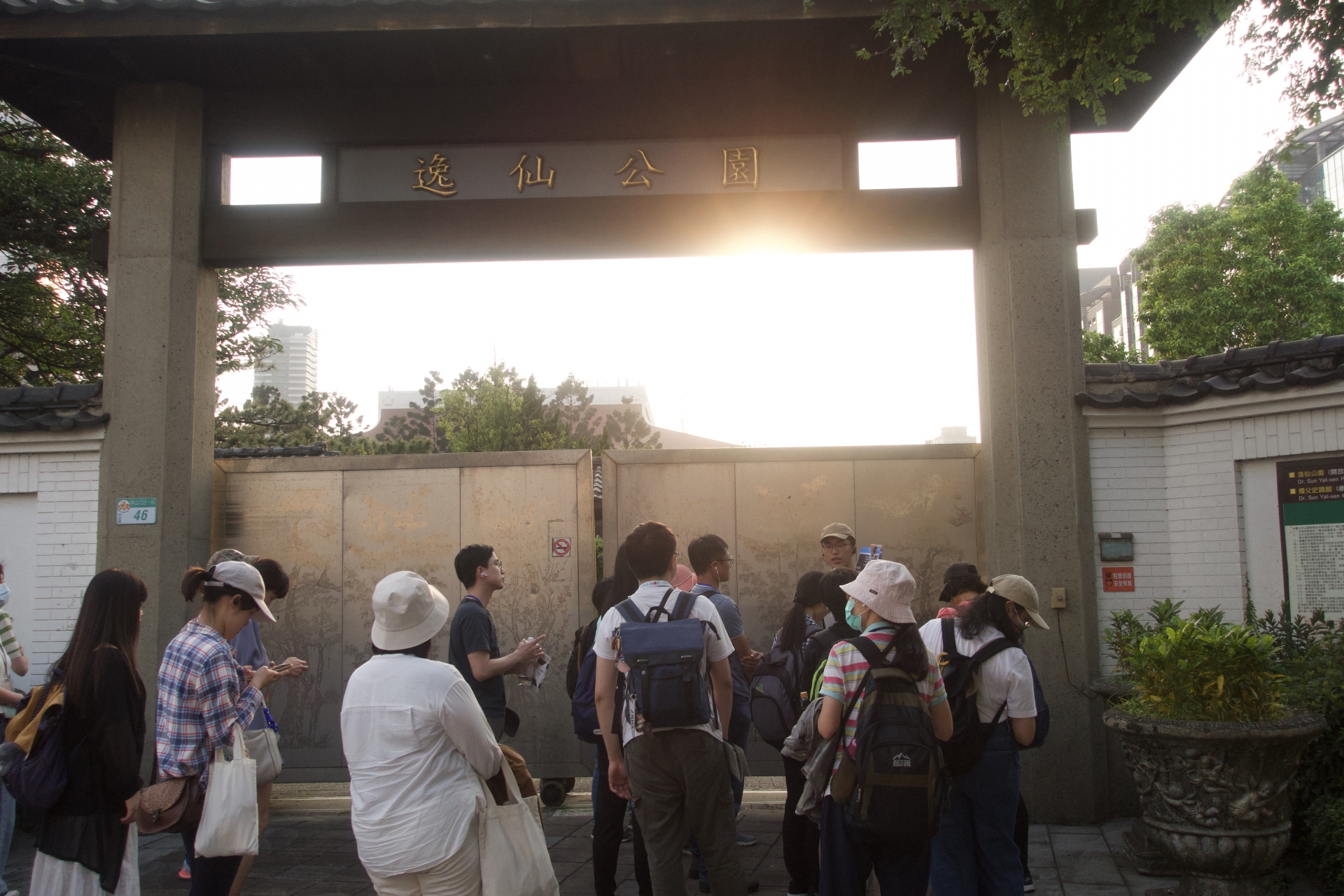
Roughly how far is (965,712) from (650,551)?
1.51 metres

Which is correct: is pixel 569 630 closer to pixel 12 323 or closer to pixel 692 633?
pixel 692 633

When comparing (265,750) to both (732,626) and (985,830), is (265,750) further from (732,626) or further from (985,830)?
(985,830)

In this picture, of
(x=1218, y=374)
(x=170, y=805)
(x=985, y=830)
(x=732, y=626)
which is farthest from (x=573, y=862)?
(x=1218, y=374)

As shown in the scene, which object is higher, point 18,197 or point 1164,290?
point 1164,290

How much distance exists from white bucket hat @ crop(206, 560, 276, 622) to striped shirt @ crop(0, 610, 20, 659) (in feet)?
8.47

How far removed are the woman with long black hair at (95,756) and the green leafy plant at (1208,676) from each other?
4531 mm

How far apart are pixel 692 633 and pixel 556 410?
3981 centimetres

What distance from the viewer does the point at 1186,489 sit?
258 inches

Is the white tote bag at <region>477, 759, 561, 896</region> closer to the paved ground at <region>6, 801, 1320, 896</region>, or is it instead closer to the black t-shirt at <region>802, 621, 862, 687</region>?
the black t-shirt at <region>802, 621, 862, 687</region>

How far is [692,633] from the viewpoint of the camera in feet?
12.7

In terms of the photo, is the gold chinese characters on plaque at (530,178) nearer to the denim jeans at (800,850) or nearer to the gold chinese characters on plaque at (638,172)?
the gold chinese characters on plaque at (638,172)

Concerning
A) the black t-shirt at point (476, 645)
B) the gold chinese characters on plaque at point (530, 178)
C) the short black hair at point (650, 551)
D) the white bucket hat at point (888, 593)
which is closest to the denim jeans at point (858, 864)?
the white bucket hat at point (888, 593)

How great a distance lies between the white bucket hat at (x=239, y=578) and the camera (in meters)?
3.97

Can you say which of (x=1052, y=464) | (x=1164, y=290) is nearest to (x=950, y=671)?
(x=1052, y=464)
